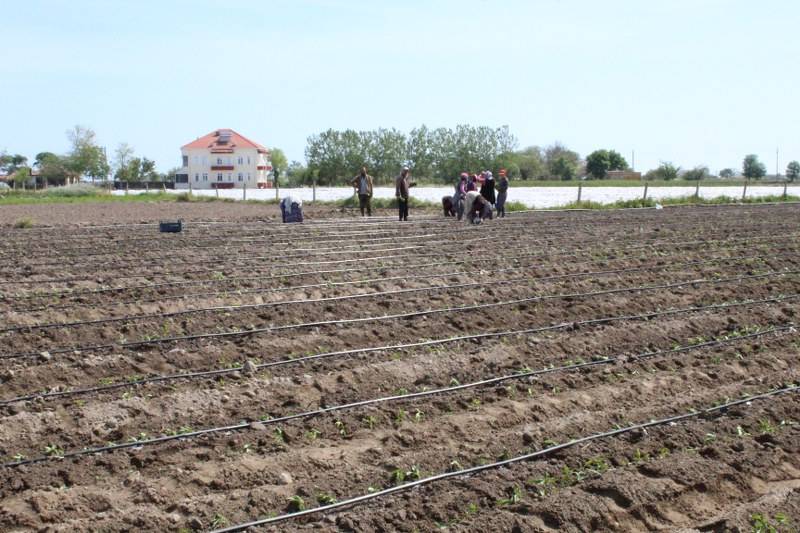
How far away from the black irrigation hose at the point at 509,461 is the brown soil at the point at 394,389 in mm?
65

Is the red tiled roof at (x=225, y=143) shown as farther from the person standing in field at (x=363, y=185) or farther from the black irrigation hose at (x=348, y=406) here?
the black irrigation hose at (x=348, y=406)

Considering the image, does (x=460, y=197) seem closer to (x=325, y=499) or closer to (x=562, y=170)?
(x=325, y=499)

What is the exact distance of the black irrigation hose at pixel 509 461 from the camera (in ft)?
16.9

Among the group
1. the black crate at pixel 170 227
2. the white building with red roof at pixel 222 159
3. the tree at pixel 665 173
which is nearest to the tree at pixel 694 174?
the tree at pixel 665 173

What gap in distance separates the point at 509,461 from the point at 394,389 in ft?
6.50

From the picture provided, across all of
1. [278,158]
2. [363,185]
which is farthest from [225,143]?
[363,185]

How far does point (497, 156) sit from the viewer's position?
2314 inches

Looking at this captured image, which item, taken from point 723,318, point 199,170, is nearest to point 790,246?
point 723,318

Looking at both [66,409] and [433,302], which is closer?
[66,409]

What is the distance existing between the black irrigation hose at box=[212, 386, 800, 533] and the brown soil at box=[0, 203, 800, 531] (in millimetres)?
65

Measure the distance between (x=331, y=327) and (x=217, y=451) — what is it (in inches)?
155

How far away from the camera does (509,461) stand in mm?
6008

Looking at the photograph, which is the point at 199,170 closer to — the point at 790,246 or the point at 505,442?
the point at 790,246

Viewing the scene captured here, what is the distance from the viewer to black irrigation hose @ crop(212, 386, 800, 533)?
5.16 meters
